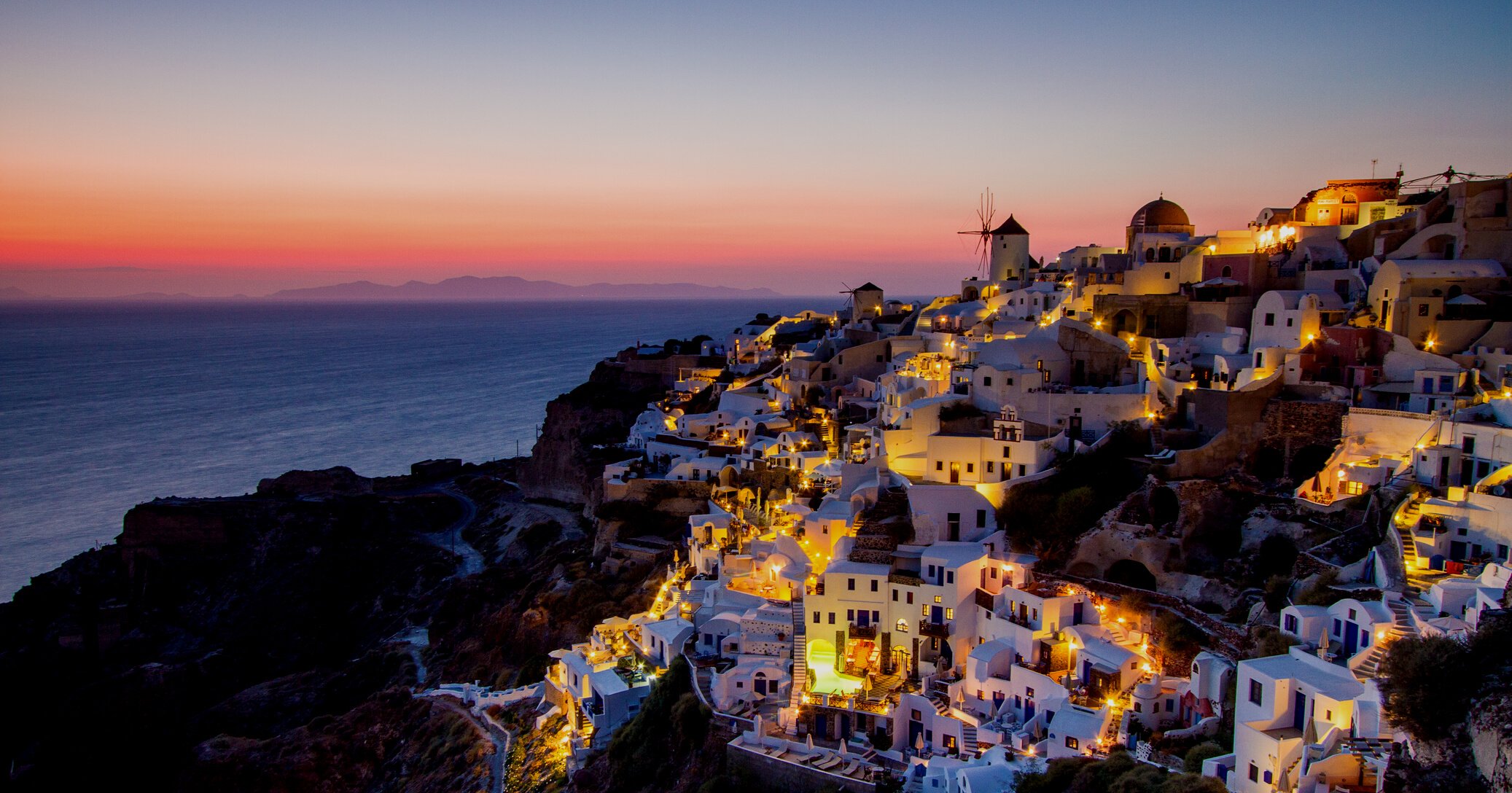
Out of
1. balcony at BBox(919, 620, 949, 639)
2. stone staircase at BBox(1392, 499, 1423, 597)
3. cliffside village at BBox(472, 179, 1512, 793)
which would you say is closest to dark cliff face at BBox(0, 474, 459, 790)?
cliffside village at BBox(472, 179, 1512, 793)

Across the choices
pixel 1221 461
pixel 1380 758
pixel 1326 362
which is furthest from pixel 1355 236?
pixel 1380 758

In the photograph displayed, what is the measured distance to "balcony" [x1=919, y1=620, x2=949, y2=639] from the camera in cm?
2080

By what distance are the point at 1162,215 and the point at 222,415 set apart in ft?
261

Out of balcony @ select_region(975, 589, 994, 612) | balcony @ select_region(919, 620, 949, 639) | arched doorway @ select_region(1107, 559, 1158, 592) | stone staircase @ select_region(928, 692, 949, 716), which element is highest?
arched doorway @ select_region(1107, 559, 1158, 592)

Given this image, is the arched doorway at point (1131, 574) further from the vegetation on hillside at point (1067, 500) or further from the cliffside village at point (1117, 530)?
the vegetation on hillside at point (1067, 500)

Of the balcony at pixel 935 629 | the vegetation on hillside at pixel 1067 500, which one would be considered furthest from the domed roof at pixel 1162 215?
the balcony at pixel 935 629

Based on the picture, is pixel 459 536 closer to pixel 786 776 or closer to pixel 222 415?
pixel 786 776

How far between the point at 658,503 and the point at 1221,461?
68.0 feet

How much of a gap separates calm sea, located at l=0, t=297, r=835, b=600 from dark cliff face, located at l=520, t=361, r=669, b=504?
18859mm

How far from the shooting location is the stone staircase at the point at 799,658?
20.2 m

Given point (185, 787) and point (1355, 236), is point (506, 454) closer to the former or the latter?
point (185, 787)

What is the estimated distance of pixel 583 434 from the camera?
51.7 m

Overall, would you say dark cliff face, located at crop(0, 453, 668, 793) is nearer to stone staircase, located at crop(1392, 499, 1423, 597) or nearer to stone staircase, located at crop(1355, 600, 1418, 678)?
stone staircase, located at crop(1355, 600, 1418, 678)

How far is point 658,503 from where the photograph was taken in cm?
3694
